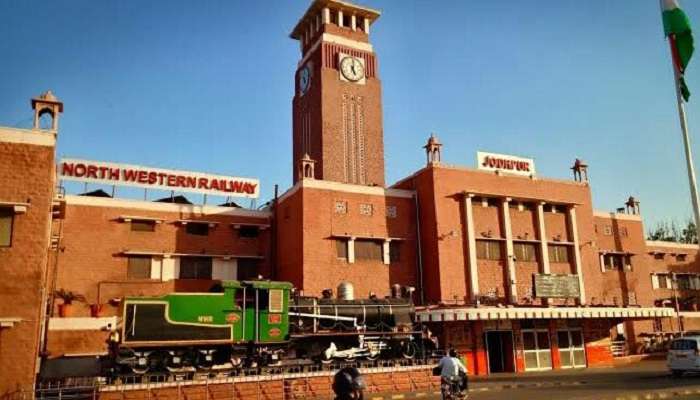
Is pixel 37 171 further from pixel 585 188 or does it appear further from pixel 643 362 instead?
pixel 643 362

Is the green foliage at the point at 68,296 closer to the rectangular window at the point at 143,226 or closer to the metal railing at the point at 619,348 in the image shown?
the rectangular window at the point at 143,226

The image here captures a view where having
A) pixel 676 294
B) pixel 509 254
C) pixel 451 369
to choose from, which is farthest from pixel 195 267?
pixel 676 294

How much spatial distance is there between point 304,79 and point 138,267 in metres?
28.4

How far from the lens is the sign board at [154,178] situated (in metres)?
33.1

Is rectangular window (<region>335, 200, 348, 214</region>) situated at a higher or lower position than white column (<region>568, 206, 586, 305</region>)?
higher

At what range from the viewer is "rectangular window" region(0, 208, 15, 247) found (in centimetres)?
2002

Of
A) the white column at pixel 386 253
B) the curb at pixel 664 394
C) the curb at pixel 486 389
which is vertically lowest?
the curb at pixel 486 389

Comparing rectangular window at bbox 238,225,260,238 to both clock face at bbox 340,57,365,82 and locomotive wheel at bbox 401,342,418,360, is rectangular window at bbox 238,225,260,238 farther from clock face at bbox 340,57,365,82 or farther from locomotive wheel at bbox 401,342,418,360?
clock face at bbox 340,57,365,82

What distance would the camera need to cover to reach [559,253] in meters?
38.2

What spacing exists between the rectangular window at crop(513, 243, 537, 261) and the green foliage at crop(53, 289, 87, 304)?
2534cm

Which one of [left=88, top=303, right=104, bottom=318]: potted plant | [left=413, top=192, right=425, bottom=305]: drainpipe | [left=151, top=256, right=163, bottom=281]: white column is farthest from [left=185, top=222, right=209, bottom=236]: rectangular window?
[left=413, top=192, right=425, bottom=305]: drainpipe

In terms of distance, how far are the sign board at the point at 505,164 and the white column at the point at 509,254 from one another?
2387mm

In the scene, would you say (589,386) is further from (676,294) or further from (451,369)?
(676,294)

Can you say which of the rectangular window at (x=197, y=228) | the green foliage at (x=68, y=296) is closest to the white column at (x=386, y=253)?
the rectangular window at (x=197, y=228)
